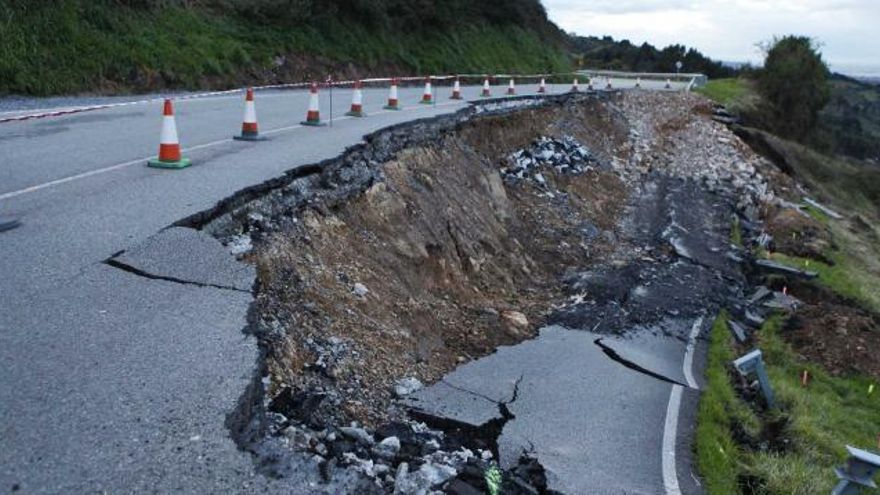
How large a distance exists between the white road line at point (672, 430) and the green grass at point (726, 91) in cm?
3112

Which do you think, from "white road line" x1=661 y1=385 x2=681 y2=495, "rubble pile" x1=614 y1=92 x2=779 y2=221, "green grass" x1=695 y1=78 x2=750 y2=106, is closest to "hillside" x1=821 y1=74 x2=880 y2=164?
"green grass" x1=695 y1=78 x2=750 y2=106

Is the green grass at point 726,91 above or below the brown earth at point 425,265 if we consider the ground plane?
above

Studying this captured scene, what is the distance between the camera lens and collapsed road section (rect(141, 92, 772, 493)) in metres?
4.76

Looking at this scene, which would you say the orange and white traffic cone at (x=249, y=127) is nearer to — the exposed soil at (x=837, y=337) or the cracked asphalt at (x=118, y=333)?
the cracked asphalt at (x=118, y=333)

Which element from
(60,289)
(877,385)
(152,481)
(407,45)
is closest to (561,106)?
(407,45)

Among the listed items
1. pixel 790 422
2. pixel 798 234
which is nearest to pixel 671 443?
pixel 790 422

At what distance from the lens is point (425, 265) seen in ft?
31.2

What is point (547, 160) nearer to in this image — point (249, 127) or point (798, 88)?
point (249, 127)

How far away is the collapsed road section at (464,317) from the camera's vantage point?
4758mm

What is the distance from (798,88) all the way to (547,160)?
104ft

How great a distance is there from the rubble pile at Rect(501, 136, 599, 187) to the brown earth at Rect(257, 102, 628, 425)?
30cm

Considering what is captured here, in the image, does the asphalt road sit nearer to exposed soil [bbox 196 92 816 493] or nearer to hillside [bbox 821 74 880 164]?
exposed soil [bbox 196 92 816 493]

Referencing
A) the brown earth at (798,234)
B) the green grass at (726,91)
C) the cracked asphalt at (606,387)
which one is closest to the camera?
the cracked asphalt at (606,387)

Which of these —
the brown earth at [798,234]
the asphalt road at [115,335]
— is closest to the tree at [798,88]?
the brown earth at [798,234]
